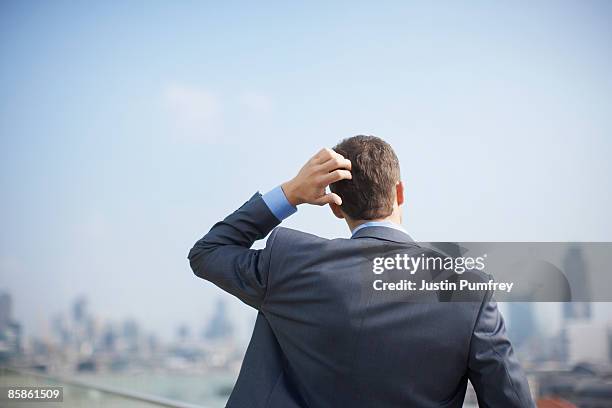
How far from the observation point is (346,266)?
1255 mm

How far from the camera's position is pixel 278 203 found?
1368 mm

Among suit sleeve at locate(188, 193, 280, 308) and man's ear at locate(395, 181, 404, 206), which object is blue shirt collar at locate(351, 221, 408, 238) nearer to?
man's ear at locate(395, 181, 404, 206)

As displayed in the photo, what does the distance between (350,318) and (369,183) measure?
0.85 ft

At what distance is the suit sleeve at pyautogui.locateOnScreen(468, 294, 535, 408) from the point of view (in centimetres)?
118

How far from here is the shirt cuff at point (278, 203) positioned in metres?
1.37

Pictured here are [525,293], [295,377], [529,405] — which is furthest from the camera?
[525,293]

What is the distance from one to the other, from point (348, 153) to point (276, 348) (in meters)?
0.40

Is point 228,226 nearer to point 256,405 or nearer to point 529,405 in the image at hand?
point 256,405

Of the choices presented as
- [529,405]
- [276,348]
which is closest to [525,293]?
[529,405]

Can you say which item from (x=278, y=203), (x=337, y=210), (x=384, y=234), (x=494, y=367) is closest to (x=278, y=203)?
(x=278, y=203)

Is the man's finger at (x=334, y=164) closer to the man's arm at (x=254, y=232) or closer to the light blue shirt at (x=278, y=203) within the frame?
the man's arm at (x=254, y=232)

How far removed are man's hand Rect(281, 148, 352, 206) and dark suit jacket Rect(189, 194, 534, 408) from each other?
8 centimetres

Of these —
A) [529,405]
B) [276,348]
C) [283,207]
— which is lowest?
[529,405]

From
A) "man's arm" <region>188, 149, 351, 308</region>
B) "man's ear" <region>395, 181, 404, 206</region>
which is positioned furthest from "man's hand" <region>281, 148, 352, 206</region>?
"man's ear" <region>395, 181, 404, 206</region>
